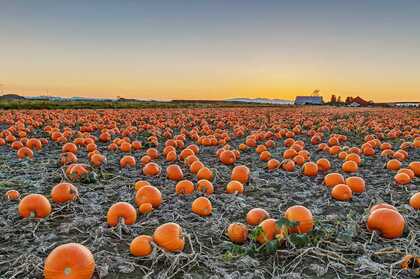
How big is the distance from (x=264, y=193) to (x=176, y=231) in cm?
226

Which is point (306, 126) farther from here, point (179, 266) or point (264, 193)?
point (179, 266)

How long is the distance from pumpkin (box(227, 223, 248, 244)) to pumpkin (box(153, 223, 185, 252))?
48 centimetres

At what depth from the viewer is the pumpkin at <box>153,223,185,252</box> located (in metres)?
3.29

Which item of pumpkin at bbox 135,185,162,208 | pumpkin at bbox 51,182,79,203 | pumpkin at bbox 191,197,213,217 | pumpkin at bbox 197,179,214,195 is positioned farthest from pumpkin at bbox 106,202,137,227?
pumpkin at bbox 197,179,214,195

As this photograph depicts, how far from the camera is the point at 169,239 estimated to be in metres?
3.30

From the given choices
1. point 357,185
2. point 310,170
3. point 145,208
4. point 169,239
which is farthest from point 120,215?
point 310,170

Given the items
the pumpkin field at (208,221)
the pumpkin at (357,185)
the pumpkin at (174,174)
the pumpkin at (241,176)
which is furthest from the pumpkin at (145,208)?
the pumpkin at (357,185)

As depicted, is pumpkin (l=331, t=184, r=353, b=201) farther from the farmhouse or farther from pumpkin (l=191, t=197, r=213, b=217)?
the farmhouse

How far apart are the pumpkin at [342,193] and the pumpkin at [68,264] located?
327 centimetres

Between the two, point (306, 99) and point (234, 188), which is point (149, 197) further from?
point (306, 99)

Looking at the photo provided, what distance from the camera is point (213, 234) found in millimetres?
3807

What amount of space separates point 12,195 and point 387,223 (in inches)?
165

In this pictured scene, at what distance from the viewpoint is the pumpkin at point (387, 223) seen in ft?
11.9

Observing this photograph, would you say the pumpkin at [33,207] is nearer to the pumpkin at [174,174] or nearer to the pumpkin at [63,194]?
the pumpkin at [63,194]
